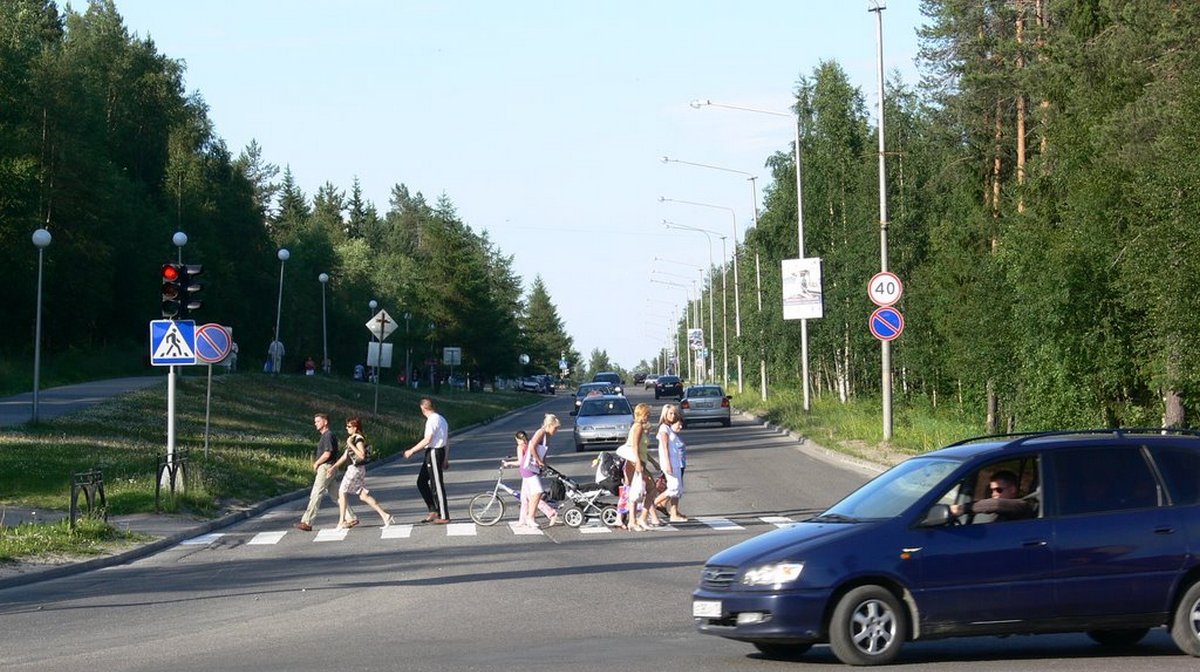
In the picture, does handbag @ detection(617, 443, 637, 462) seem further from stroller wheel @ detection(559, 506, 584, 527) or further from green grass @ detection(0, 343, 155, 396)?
green grass @ detection(0, 343, 155, 396)

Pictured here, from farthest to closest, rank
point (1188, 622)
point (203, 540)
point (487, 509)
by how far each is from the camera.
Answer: point (487, 509)
point (203, 540)
point (1188, 622)

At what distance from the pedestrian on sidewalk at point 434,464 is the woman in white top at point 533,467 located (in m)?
1.39

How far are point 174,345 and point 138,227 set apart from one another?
6389cm

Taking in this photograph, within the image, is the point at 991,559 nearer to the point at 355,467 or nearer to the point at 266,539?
the point at 266,539

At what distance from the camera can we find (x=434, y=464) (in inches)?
930

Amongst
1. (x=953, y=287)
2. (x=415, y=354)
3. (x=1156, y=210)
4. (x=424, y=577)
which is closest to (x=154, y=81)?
(x=415, y=354)

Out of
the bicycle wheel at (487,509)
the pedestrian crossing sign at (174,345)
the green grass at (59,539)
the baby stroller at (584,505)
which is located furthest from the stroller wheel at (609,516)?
the pedestrian crossing sign at (174,345)

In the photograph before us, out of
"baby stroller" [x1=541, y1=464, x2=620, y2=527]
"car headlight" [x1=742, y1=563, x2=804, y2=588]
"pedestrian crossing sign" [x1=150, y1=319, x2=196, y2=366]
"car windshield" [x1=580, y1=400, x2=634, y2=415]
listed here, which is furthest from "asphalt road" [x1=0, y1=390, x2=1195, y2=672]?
Answer: "car windshield" [x1=580, y1=400, x2=634, y2=415]

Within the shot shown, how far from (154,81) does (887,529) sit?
293 feet

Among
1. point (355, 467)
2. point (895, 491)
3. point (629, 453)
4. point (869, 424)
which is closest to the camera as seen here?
point (895, 491)

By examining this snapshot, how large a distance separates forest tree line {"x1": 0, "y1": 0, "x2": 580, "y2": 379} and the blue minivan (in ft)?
203

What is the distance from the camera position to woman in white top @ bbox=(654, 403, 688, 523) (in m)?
22.4

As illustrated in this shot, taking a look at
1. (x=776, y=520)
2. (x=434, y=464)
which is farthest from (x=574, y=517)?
(x=776, y=520)

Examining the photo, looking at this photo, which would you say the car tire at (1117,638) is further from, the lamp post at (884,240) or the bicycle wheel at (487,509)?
the lamp post at (884,240)
